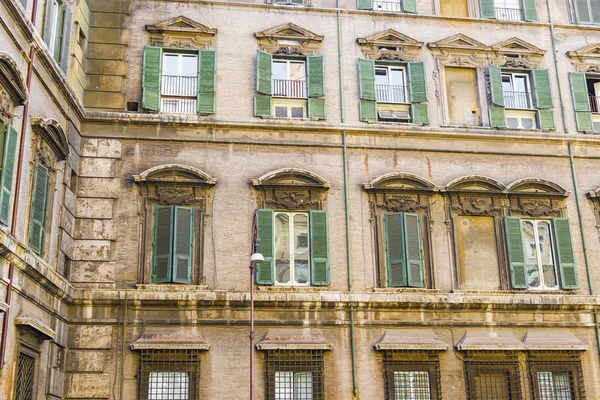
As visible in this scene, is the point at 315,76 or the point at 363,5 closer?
the point at 315,76

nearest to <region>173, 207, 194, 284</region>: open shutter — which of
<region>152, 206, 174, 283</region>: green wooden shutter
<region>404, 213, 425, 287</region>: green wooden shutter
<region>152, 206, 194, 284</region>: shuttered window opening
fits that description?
<region>152, 206, 194, 284</region>: shuttered window opening

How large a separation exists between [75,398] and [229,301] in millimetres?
3914

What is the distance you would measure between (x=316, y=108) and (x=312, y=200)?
250cm

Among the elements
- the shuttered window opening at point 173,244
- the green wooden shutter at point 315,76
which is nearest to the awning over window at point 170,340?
the shuttered window opening at point 173,244

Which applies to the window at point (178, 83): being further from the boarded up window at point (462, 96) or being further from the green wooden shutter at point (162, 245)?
the boarded up window at point (462, 96)

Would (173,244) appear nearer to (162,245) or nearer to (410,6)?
(162,245)

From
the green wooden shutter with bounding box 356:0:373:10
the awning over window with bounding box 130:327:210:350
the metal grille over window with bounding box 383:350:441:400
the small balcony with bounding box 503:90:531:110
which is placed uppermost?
the green wooden shutter with bounding box 356:0:373:10

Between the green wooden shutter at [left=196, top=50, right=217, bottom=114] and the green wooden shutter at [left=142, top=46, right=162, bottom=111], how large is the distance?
39.6 inches

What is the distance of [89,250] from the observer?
60.1 feet

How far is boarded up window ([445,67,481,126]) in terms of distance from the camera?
828 inches

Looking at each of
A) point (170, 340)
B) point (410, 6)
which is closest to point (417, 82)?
point (410, 6)

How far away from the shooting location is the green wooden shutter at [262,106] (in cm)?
1998

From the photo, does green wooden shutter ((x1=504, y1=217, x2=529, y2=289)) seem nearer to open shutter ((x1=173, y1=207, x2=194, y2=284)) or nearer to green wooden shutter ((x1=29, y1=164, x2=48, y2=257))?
open shutter ((x1=173, y1=207, x2=194, y2=284))

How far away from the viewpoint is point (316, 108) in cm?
2030
